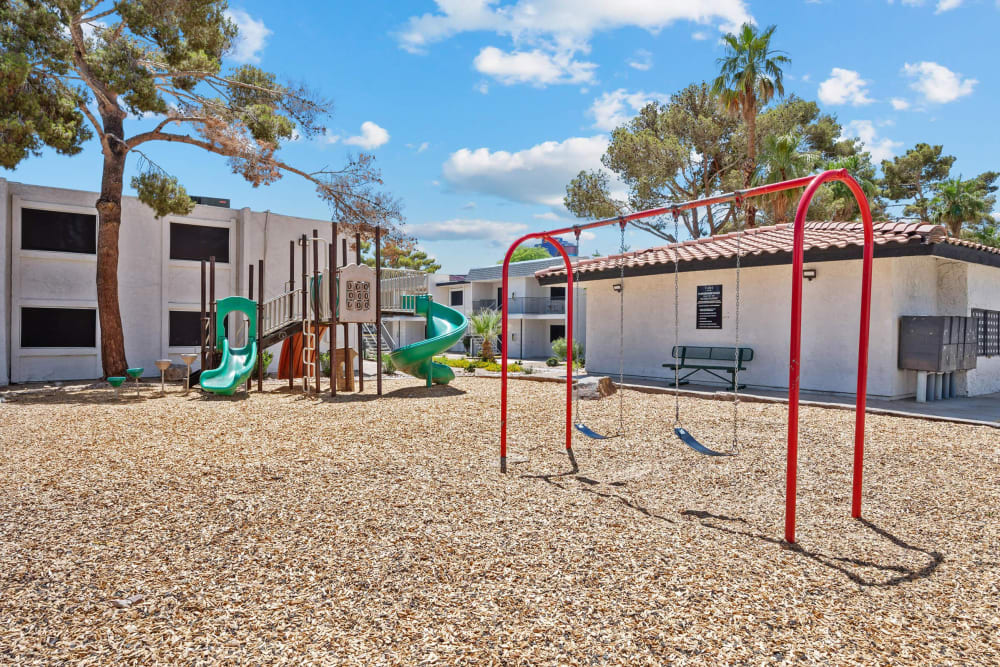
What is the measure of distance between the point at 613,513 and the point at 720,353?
9314 millimetres

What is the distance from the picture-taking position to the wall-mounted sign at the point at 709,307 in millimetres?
13391

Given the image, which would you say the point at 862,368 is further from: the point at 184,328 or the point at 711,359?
the point at 184,328

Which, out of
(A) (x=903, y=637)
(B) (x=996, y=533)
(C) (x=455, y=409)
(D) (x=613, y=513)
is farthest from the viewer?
(C) (x=455, y=409)

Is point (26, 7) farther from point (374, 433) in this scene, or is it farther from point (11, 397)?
point (374, 433)

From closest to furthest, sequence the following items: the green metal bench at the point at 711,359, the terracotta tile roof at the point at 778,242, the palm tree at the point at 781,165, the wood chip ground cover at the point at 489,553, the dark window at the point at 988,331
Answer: the wood chip ground cover at the point at 489,553 < the terracotta tile roof at the point at 778,242 < the dark window at the point at 988,331 < the green metal bench at the point at 711,359 < the palm tree at the point at 781,165

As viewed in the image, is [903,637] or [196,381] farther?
[196,381]

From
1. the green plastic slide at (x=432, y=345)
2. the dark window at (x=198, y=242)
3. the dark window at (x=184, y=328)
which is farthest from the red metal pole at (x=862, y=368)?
the dark window at (x=184, y=328)

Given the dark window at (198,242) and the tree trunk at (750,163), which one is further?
the tree trunk at (750,163)

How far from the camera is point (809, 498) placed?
16.6ft

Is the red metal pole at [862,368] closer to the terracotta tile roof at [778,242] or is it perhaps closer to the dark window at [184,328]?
the terracotta tile roof at [778,242]

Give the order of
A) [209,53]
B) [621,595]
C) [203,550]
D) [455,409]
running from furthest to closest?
[209,53] → [455,409] → [203,550] → [621,595]

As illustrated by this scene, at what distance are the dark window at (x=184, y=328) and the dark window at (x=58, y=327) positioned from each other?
185cm

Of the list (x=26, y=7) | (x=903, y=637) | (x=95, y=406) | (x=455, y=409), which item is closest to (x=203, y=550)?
(x=903, y=637)

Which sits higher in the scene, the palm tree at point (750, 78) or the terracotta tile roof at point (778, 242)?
the palm tree at point (750, 78)
